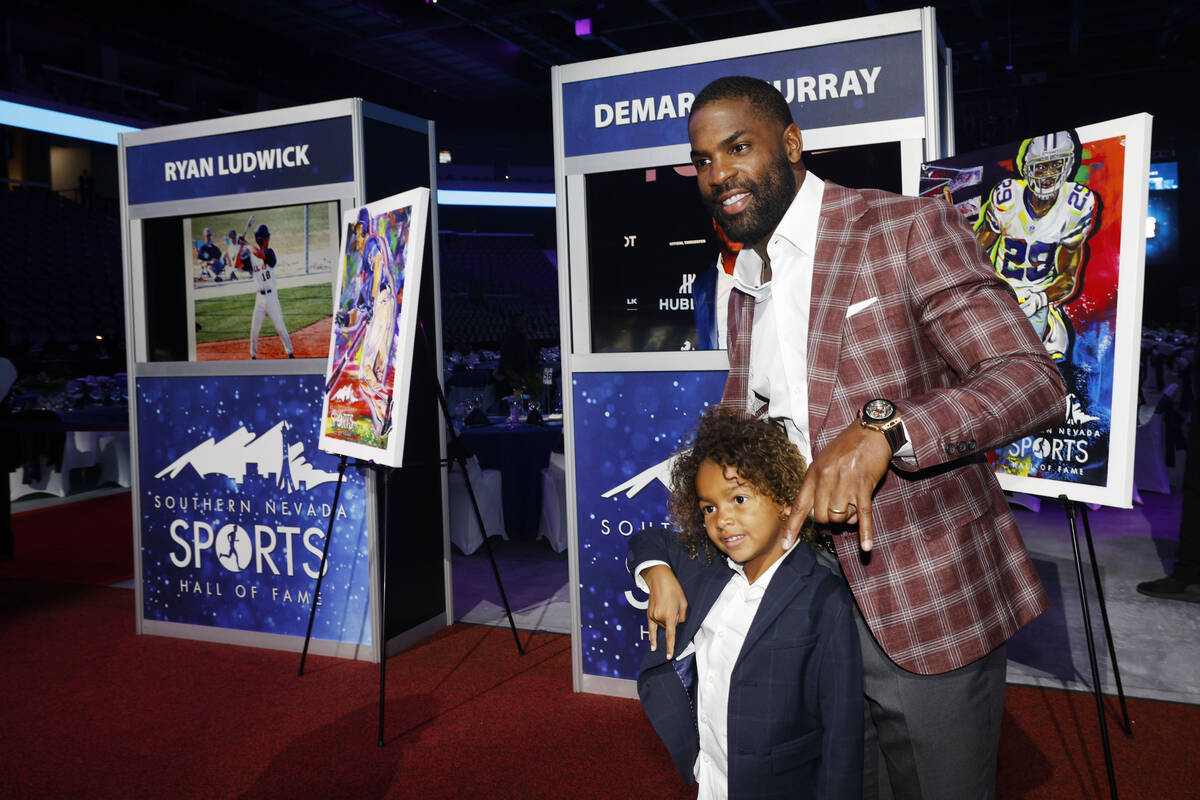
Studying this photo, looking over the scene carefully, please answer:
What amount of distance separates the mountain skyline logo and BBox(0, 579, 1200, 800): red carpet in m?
0.79

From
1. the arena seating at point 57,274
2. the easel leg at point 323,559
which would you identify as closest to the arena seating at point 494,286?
the arena seating at point 57,274

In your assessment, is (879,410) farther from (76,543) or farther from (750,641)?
(76,543)

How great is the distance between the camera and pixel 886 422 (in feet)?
3.56

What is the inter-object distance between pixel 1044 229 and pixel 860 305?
1.34m

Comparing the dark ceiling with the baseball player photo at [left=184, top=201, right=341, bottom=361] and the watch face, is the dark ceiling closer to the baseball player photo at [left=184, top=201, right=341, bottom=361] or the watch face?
the baseball player photo at [left=184, top=201, right=341, bottom=361]

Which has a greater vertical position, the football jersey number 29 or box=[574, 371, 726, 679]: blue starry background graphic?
the football jersey number 29

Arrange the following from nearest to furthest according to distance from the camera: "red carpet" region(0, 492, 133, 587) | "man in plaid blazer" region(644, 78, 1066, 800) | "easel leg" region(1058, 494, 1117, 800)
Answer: "man in plaid blazer" region(644, 78, 1066, 800), "easel leg" region(1058, 494, 1117, 800), "red carpet" region(0, 492, 133, 587)

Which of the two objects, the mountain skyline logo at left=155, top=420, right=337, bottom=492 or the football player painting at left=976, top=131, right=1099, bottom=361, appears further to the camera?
the mountain skyline logo at left=155, top=420, right=337, bottom=492

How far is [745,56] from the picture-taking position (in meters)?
3.04

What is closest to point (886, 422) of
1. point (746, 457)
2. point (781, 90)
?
point (746, 457)

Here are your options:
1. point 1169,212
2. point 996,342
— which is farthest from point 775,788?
point 1169,212

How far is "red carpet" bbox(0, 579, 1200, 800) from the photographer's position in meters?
2.68

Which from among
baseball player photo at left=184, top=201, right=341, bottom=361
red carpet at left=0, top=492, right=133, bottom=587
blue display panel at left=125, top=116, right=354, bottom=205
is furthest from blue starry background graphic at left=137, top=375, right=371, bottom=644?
red carpet at left=0, top=492, right=133, bottom=587

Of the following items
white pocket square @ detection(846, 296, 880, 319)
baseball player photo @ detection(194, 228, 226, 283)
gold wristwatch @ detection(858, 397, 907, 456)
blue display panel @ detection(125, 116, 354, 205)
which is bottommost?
gold wristwatch @ detection(858, 397, 907, 456)
